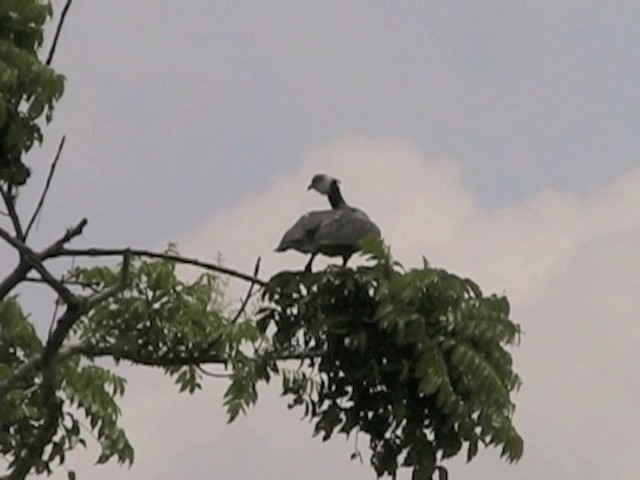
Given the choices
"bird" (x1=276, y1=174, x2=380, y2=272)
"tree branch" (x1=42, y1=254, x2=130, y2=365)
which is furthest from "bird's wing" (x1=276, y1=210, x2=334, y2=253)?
"tree branch" (x1=42, y1=254, x2=130, y2=365)

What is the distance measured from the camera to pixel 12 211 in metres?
7.22

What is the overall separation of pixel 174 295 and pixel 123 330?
338mm

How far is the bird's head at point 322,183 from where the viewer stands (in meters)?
8.40

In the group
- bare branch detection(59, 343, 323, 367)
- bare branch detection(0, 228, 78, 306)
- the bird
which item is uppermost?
the bird

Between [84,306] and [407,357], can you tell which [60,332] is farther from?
[407,357]

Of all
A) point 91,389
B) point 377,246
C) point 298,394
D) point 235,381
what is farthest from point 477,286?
point 91,389

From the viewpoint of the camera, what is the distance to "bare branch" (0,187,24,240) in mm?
7176

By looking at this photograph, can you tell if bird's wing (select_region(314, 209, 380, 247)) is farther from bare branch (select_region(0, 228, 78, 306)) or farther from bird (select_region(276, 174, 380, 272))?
bare branch (select_region(0, 228, 78, 306))

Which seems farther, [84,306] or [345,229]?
[345,229]

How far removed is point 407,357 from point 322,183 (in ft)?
5.83

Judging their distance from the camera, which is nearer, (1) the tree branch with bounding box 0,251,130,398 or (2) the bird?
(1) the tree branch with bounding box 0,251,130,398

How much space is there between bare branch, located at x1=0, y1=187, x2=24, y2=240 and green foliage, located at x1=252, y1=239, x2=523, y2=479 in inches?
46.3

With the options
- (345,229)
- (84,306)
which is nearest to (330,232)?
(345,229)

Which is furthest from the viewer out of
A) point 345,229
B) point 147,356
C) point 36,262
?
point 147,356
